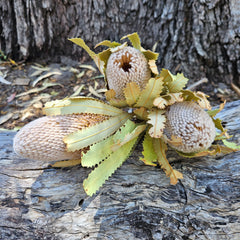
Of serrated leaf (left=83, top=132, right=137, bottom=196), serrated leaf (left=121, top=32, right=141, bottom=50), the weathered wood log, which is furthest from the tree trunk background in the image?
serrated leaf (left=83, top=132, right=137, bottom=196)

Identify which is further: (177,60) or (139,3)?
(177,60)

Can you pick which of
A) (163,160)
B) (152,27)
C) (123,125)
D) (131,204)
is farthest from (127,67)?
(152,27)

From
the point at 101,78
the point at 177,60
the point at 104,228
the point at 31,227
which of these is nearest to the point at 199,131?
the point at 104,228

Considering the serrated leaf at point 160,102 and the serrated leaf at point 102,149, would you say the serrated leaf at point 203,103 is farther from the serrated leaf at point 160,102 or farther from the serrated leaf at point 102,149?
the serrated leaf at point 102,149

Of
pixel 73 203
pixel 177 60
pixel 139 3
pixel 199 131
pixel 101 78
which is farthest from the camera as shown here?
pixel 101 78

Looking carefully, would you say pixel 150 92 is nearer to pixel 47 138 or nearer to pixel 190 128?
pixel 190 128

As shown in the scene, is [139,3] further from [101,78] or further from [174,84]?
[174,84]
